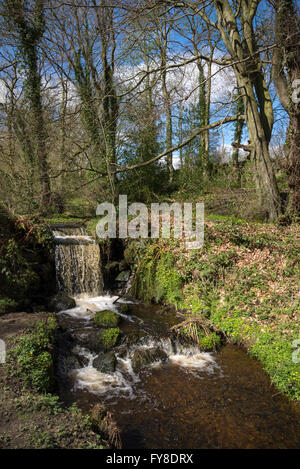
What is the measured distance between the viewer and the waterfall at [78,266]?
8.70 m

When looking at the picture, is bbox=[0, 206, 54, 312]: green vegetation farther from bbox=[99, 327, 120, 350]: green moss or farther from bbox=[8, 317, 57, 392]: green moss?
bbox=[99, 327, 120, 350]: green moss

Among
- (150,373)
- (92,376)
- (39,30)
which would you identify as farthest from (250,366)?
(39,30)

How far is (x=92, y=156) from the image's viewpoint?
1361 centimetres

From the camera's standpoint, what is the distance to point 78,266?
8.94 metres

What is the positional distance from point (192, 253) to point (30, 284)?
4644 millimetres

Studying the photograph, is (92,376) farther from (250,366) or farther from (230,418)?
(250,366)

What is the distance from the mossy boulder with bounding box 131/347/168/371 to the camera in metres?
5.19

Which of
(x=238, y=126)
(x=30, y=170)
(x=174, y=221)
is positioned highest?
(x=238, y=126)

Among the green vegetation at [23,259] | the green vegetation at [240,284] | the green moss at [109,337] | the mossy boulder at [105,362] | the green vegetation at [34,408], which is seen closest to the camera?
the green vegetation at [34,408]

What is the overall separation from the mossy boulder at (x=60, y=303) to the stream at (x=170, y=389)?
0.57 meters

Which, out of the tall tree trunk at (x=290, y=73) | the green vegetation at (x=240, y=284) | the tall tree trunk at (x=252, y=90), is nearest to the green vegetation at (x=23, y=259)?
the green vegetation at (x=240, y=284)

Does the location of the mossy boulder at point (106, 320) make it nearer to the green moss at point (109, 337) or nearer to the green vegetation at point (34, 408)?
the green moss at point (109, 337)
